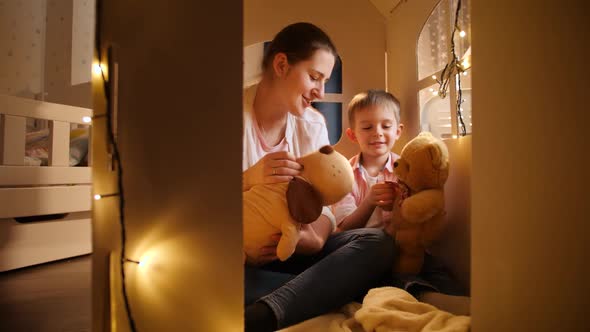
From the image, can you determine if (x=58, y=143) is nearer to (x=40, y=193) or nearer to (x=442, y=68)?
(x=40, y=193)

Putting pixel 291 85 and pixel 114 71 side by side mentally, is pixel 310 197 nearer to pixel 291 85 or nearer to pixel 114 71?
pixel 291 85

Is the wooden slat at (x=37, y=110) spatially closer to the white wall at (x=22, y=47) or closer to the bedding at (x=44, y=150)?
the bedding at (x=44, y=150)

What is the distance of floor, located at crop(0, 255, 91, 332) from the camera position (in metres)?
0.95

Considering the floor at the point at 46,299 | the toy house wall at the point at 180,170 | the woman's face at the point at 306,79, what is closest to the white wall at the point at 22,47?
the floor at the point at 46,299

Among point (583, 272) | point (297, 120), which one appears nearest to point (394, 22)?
point (297, 120)

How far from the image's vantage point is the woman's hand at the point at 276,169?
0.85 m

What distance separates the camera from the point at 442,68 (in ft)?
3.57

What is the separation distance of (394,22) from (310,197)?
2.69 ft

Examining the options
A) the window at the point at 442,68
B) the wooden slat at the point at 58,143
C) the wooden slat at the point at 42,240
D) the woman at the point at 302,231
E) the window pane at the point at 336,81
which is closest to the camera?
the woman at the point at 302,231

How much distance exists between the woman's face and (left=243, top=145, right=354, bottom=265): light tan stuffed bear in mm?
227

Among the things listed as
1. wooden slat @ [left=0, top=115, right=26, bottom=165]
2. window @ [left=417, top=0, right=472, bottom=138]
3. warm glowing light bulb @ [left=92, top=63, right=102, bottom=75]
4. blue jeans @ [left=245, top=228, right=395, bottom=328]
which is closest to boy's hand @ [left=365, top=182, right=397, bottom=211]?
blue jeans @ [left=245, top=228, right=395, bottom=328]

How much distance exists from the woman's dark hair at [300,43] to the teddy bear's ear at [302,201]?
1.25 ft

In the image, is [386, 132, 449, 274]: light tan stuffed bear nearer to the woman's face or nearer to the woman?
the woman

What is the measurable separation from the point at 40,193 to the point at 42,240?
21 centimetres
